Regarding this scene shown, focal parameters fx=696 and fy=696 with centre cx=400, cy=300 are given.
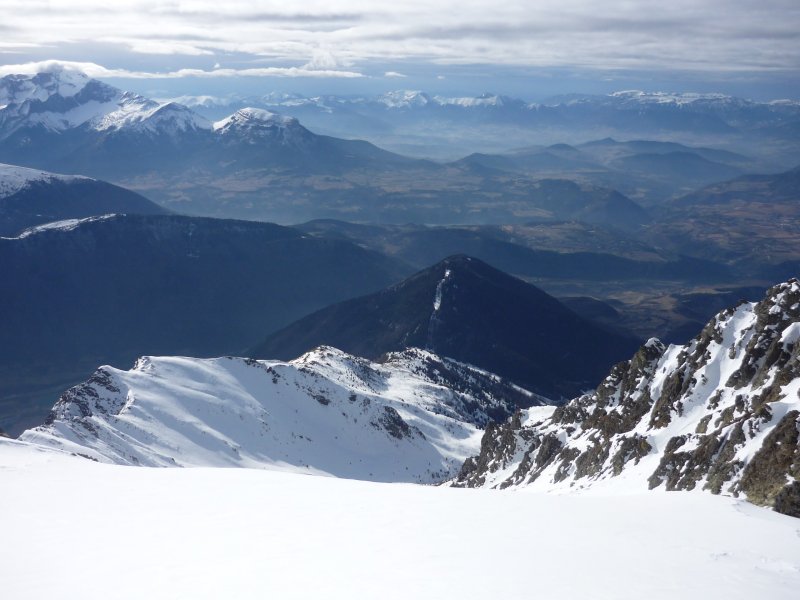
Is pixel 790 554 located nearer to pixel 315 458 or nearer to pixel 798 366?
pixel 798 366

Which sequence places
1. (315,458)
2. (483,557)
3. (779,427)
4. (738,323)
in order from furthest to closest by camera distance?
1. (315,458)
2. (738,323)
3. (779,427)
4. (483,557)

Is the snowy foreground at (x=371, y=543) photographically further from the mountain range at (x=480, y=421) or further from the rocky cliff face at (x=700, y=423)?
the mountain range at (x=480, y=421)

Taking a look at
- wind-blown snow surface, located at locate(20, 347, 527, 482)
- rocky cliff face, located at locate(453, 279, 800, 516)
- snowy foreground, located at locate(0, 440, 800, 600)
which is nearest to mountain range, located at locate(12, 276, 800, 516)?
rocky cliff face, located at locate(453, 279, 800, 516)

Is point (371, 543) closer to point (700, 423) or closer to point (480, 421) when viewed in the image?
point (700, 423)

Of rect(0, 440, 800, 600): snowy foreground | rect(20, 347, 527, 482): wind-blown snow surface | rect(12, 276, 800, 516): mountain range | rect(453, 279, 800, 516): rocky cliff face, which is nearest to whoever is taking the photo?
rect(0, 440, 800, 600): snowy foreground

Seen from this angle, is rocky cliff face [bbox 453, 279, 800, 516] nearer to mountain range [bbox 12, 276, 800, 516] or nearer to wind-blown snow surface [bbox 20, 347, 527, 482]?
mountain range [bbox 12, 276, 800, 516]

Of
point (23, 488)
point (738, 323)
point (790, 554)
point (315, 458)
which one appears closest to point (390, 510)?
point (790, 554)
